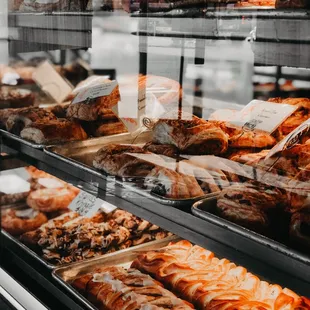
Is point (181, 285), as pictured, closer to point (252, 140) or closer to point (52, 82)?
point (252, 140)

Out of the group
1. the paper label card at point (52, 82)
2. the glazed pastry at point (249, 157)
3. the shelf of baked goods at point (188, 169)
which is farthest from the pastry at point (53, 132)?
the glazed pastry at point (249, 157)

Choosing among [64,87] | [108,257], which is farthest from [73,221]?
[64,87]

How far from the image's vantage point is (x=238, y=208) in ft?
3.75

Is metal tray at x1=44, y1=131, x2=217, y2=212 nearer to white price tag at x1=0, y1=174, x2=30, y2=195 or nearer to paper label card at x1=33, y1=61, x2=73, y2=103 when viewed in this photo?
paper label card at x1=33, y1=61, x2=73, y2=103

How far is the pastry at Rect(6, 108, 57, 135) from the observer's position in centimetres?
196

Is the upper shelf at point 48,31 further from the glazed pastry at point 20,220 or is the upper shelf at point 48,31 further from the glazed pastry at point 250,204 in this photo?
the glazed pastry at point 250,204

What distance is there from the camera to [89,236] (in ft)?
6.60

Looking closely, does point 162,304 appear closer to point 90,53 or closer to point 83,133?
point 83,133

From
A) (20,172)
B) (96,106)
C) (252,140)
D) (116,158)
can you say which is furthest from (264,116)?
(20,172)

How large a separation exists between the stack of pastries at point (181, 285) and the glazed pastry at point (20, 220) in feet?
1.93

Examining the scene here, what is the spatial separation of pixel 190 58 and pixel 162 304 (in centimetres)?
97

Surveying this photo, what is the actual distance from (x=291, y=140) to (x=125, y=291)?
2.14 ft

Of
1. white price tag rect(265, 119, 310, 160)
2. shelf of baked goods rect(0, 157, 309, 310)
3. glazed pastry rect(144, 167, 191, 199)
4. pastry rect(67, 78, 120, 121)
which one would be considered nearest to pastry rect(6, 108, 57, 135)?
pastry rect(67, 78, 120, 121)

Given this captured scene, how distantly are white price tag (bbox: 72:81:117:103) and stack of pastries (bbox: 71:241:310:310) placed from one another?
1.87ft
